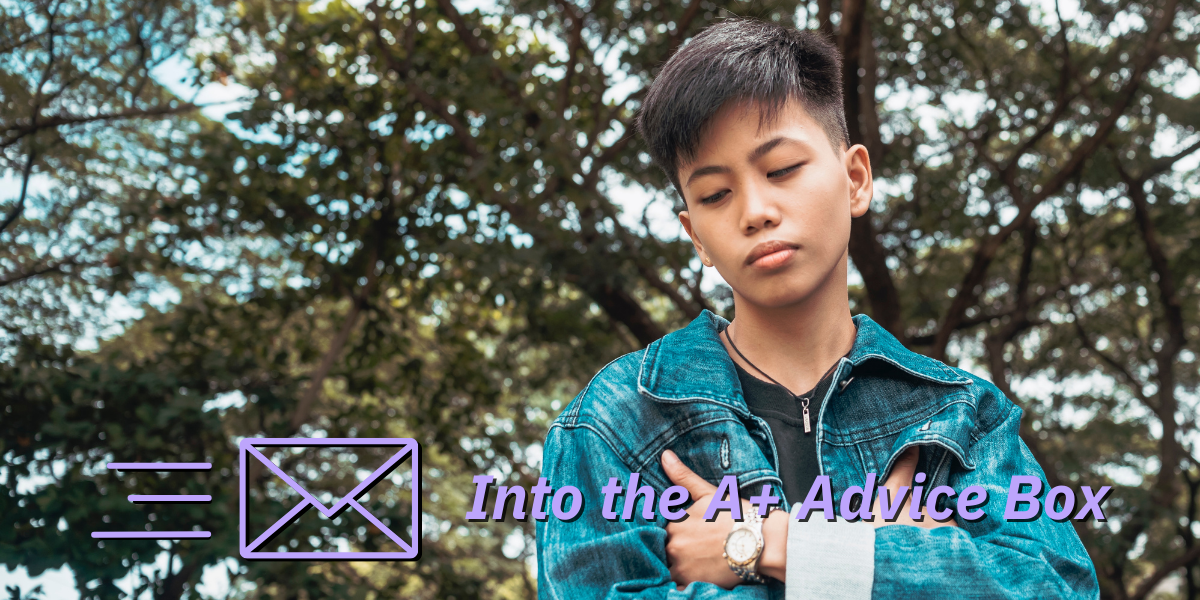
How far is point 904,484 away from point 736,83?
2.22ft

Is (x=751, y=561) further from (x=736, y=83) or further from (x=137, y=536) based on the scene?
(x=137, y=536)

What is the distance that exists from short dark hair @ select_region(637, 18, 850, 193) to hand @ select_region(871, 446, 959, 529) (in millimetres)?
538

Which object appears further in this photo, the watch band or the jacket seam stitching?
the jacket seam stitching

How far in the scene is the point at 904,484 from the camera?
1326mm

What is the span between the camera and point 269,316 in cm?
633

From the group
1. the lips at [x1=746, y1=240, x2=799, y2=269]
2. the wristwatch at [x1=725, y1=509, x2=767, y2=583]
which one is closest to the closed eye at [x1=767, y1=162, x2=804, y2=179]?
the lips at [x1=746, y1=240, x2=799, y2=269]

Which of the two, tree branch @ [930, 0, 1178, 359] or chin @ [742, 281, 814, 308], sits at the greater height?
tree branch @ [930, 0, 1178, 359]

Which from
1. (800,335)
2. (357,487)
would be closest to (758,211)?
(800,335)

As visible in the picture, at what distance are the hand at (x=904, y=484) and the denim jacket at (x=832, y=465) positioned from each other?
17 mm

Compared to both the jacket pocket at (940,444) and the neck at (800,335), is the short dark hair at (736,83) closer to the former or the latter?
the neck at (800,335)

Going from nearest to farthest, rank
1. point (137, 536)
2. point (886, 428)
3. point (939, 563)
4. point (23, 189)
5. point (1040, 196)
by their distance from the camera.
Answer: point (939, 563) → point (886, 428) → point (137, 536) → point (23, 189) → point (1040, 196)

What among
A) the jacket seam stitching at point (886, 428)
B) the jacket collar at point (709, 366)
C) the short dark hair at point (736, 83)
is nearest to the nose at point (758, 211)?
the short dark hair at point (736, 83)

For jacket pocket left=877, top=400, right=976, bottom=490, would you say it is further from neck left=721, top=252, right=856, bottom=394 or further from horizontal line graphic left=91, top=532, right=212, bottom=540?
horizontal line graphic left=91, top=532, right=212, bottom=540

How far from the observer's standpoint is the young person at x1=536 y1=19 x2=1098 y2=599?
3.92 feet
